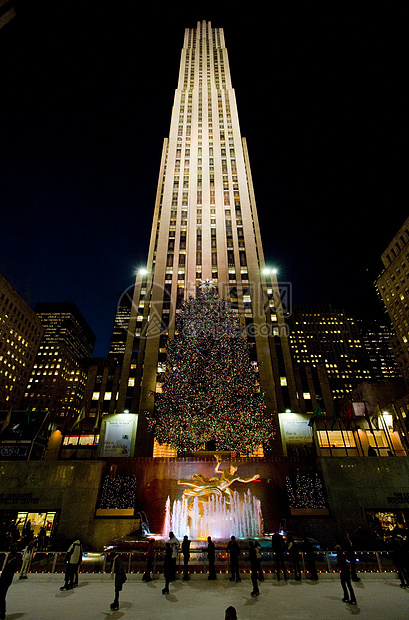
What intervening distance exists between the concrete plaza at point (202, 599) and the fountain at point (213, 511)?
9174 mm

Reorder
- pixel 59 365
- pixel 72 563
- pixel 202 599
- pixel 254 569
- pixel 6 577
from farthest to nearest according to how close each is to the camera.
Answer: pixel 59 365 < pixel 72 563 < pixel 254 569 < pixel 202 599 < pixel 6 577

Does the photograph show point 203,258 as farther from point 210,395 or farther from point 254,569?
point 254,569

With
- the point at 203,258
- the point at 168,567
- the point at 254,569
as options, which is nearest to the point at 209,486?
the point at 168,567

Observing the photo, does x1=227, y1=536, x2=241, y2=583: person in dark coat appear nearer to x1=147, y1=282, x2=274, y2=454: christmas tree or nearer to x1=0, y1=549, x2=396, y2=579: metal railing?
x1=0, y1=549, x2=396, y2=579: metal railing

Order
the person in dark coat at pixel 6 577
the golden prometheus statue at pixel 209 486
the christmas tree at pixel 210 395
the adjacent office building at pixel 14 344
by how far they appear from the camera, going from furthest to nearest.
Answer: the adjacent office building at pixel 14 344 < the christmas tree at pixel 210 395 < the golden prometheus statue at pixel 209 486 < the person in dark coat at pixel 6 577

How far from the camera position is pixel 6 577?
26.1 feet

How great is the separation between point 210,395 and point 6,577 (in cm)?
1958

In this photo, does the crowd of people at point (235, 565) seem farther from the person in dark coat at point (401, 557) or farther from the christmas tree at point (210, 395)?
the christmas tree at point (210, 395)

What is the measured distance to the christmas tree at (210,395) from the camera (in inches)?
1046

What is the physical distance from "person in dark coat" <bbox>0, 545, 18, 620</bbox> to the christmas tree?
1873 cm

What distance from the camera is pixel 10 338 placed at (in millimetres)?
96812

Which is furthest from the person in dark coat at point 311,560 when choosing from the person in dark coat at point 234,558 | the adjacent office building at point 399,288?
the adjacent office building at point 399,288

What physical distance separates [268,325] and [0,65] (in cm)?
4268

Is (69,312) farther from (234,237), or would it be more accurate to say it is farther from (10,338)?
(234,237)
